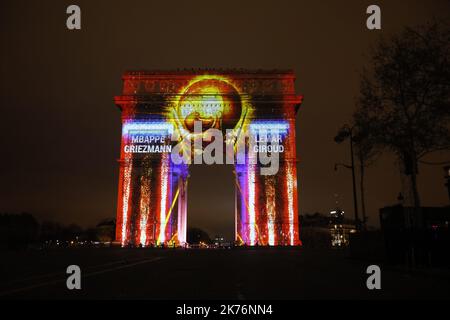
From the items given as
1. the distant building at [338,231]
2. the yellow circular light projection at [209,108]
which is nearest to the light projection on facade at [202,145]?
the yellow circular light projection at [209,108]

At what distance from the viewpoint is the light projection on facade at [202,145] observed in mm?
51281

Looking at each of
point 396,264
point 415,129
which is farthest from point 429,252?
point 415,129

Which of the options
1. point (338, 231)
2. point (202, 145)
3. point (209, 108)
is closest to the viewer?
point (209, 108)

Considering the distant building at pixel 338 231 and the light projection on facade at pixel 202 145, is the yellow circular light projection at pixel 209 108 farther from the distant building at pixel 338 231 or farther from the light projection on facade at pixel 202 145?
the distant building at pixel 338 231

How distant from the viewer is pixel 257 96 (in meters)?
54.1

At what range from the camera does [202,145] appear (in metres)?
56.1

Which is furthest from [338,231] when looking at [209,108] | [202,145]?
[209,108]

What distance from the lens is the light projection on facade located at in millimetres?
51281

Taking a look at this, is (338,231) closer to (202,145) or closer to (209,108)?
(202,145)

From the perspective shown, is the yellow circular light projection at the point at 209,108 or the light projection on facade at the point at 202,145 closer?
the light projection on facade at the point at 202,145

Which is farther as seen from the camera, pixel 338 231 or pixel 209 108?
pixel 338 231

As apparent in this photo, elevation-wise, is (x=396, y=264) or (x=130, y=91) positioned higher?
(x=130, y=91)
